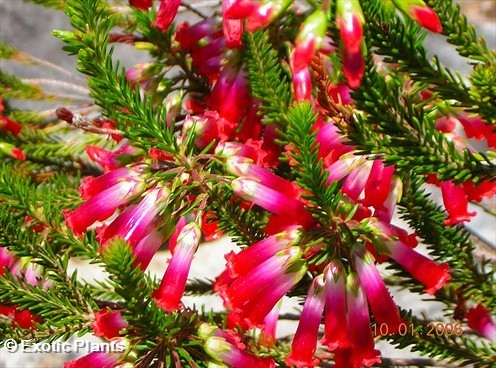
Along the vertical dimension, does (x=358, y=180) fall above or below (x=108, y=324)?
above

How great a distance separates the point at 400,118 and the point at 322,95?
0.33 ft

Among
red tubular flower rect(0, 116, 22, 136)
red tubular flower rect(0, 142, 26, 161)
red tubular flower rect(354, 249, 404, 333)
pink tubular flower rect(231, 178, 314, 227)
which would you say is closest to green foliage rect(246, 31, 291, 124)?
pink tubular flower rect(231, 178, 314, 227)

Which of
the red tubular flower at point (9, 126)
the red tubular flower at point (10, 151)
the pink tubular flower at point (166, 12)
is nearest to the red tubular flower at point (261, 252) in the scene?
the pink tubular flower at point (166, 12)

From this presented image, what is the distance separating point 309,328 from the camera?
0.82 m

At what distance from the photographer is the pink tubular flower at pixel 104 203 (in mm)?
810

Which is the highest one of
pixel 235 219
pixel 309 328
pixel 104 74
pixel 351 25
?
pixel 351 25

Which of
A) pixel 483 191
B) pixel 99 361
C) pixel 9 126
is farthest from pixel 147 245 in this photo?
pixel 9 126

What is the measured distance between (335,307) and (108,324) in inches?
11.2

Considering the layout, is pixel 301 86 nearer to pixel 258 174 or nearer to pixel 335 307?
pixel 258 174

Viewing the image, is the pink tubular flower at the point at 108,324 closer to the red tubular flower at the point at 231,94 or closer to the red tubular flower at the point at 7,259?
the red tubular flower at the point at 7,259

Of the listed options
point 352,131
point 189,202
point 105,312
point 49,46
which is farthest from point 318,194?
point 49,46

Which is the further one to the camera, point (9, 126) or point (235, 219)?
point (9, 126)
